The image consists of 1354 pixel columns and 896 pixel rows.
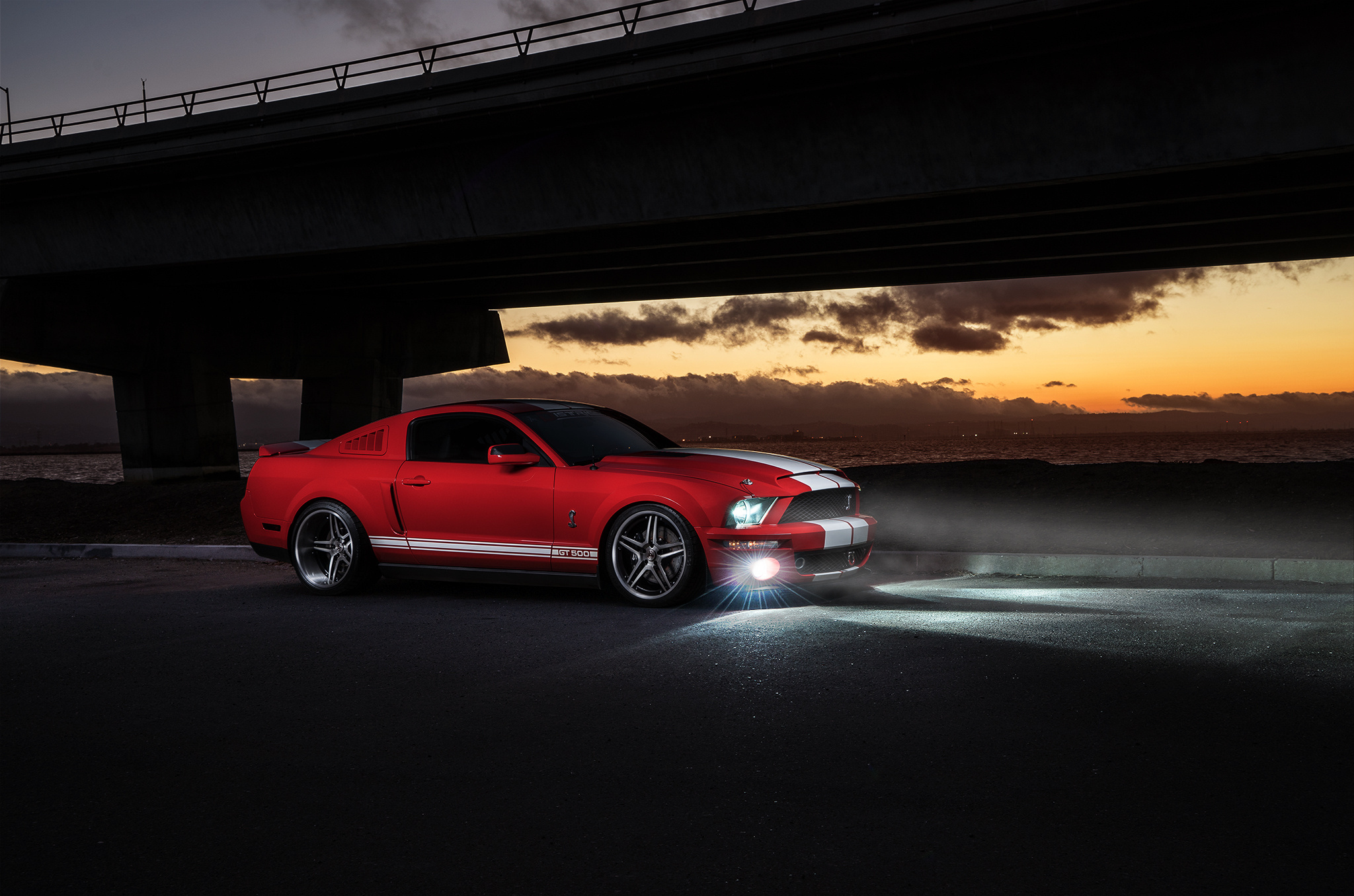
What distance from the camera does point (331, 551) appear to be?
877 cm

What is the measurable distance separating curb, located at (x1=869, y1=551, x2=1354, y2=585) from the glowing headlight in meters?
2.70

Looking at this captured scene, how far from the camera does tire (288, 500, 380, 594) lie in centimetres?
859

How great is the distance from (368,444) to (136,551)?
223 inches

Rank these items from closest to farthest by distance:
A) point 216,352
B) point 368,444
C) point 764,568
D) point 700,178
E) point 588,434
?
point 764,568 < point 588,434 < point 368,444 < point 700,178 < point 216,352

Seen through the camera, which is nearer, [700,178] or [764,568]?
[764,568]

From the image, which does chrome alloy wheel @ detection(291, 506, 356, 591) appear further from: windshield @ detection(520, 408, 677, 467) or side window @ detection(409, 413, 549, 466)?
windshield @ detection(520, 408, 677, 467)

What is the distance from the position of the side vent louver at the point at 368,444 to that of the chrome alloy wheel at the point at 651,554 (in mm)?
2396

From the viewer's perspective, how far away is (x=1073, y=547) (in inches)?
402

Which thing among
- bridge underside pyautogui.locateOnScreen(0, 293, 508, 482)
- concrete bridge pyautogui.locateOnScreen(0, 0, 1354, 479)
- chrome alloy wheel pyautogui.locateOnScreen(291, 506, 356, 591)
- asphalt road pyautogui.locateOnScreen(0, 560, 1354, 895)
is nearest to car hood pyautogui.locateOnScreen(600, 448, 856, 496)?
asphalt road pyautogui.locateOnScreen(0, 560, 1354, 895)

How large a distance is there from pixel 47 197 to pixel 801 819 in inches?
1187

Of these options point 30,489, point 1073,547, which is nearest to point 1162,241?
point 1073,547

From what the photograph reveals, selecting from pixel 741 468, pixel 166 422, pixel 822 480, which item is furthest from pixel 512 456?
pixel 166 422

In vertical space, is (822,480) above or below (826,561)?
above

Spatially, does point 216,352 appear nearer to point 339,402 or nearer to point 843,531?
point 339,402
